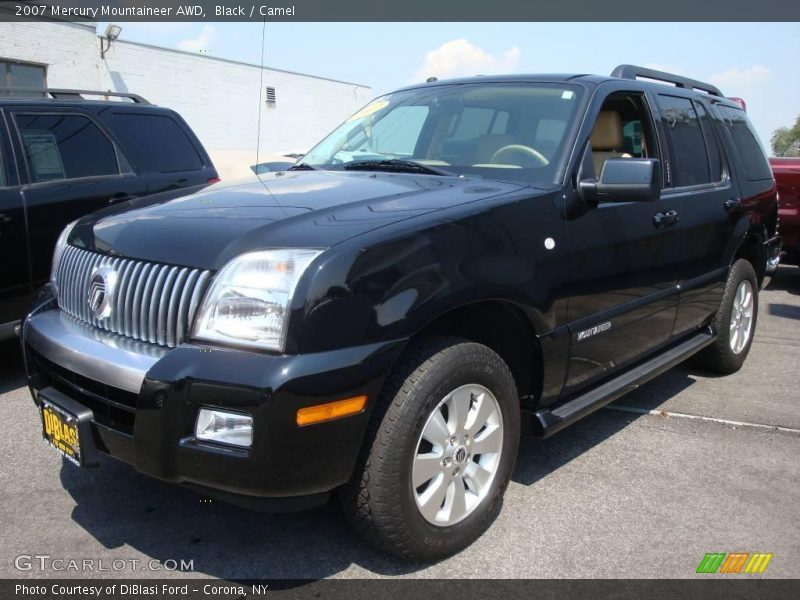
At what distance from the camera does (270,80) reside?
26.8m

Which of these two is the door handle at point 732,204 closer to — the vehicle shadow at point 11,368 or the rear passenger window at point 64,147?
the rear passenger window at point 64,147

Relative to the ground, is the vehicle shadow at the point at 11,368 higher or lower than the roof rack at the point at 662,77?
lower

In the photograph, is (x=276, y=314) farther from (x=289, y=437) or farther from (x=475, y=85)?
(x=475, y=85)

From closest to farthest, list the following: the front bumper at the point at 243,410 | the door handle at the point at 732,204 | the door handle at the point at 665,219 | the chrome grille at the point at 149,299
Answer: the front bumper at the point at 243,410 < the chrome grille at the point at 149,299 < the door handle at the point at 665,219 < the door handle at the point at 732,204

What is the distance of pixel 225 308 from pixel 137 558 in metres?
1.14

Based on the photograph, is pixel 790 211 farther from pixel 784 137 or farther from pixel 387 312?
pixel 784 137

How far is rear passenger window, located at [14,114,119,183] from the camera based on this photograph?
5043 millimetres

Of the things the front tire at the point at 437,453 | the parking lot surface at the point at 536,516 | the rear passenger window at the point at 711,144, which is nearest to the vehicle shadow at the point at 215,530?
the parking lot surface at the point at 536,516

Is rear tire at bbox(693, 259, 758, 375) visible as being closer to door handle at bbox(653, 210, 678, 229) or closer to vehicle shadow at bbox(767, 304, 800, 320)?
door handle at bbox(653, 210, 678, 229)

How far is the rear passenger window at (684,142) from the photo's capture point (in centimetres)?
429

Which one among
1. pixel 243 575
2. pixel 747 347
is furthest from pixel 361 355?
pixel 747 347

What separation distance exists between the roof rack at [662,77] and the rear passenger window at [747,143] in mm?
200

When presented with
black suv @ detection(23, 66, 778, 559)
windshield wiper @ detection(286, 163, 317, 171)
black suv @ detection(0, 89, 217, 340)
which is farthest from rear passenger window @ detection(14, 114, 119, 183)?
black suv @ detection(23, 66, 778, 559)

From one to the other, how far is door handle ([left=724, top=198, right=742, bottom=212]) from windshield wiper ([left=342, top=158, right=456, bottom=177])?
227 cm
